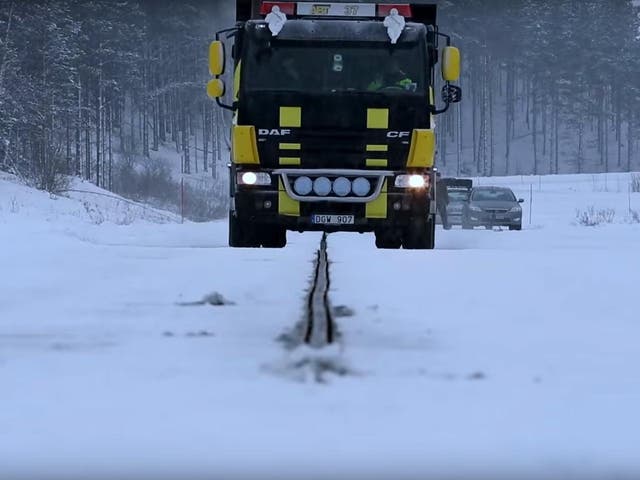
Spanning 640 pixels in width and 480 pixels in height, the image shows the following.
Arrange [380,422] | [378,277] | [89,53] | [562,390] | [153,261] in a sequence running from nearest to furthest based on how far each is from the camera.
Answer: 1. [380,422]
2. [562,390]
3. [378,277]
4. [153,261]
5. [89,53]

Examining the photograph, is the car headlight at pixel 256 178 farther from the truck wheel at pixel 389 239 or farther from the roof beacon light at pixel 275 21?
the truck wheel at pixel 389 239

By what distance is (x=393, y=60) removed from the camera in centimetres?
1231

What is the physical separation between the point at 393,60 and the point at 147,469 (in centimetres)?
1005

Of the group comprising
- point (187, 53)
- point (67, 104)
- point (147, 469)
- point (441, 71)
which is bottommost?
point (147, 469)

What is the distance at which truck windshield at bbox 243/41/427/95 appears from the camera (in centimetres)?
1223

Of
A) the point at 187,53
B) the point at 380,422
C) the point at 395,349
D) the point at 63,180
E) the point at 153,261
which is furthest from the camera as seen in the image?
the point at 187,53

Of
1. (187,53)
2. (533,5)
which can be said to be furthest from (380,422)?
(533,5)

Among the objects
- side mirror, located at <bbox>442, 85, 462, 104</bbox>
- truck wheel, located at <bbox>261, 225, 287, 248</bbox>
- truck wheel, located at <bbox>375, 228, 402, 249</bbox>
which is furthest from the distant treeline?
side mirror, located at <bbox>442, 85, 462, 104</bbox>

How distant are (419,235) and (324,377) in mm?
9256

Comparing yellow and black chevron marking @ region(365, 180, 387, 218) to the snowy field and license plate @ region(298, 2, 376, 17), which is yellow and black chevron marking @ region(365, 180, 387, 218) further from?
the snowy field

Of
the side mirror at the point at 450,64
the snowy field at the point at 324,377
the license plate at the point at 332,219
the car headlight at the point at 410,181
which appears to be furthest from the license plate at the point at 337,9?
the snowy field at the point at 324,377

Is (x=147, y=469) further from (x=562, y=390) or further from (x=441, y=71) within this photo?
(x=441, y=71)

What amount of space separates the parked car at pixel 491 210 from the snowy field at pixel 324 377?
21.2 m

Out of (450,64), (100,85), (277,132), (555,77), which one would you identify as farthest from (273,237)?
(555,77)
